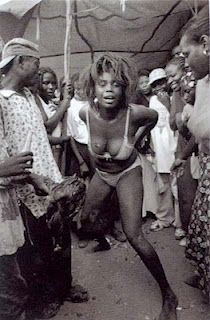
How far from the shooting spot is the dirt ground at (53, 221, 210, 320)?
4.62 feet

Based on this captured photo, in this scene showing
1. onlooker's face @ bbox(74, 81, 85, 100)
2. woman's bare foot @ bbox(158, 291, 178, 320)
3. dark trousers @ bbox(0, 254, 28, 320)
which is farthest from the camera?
onlooker's face @ bbox(74, 81, 85, 100)

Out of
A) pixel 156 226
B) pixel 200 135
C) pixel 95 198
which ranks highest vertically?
pixel 200 135

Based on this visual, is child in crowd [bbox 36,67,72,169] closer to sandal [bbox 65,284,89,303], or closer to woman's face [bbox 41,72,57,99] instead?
woman's face [bbox 41,72,57,99]

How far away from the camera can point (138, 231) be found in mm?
1429

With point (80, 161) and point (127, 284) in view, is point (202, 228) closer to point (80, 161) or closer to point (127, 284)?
point (127, 284)

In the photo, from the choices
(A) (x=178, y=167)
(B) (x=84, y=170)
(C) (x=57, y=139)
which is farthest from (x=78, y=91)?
(A) (x=178, y=167)

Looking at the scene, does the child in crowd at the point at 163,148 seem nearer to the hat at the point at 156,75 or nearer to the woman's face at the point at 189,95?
the hat at the point at 156,75

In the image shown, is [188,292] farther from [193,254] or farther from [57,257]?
[57,257]

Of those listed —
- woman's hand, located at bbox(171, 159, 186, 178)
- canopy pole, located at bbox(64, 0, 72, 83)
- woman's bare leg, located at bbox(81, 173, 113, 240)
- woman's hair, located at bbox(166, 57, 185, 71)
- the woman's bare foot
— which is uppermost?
canopy pole, located at bbox(64, 0, 72, 83)

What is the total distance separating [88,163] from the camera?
1619mm

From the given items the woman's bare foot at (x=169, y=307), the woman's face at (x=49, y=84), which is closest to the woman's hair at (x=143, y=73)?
the woman's face at (x=49, y=84)

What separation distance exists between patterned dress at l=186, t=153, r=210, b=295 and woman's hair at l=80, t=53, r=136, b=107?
0.95 feet

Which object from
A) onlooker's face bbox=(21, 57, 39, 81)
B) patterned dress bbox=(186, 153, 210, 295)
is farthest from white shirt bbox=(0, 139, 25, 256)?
patterned dress bbox=(186, 153, 210, 295)

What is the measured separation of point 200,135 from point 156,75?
35 centimetres
